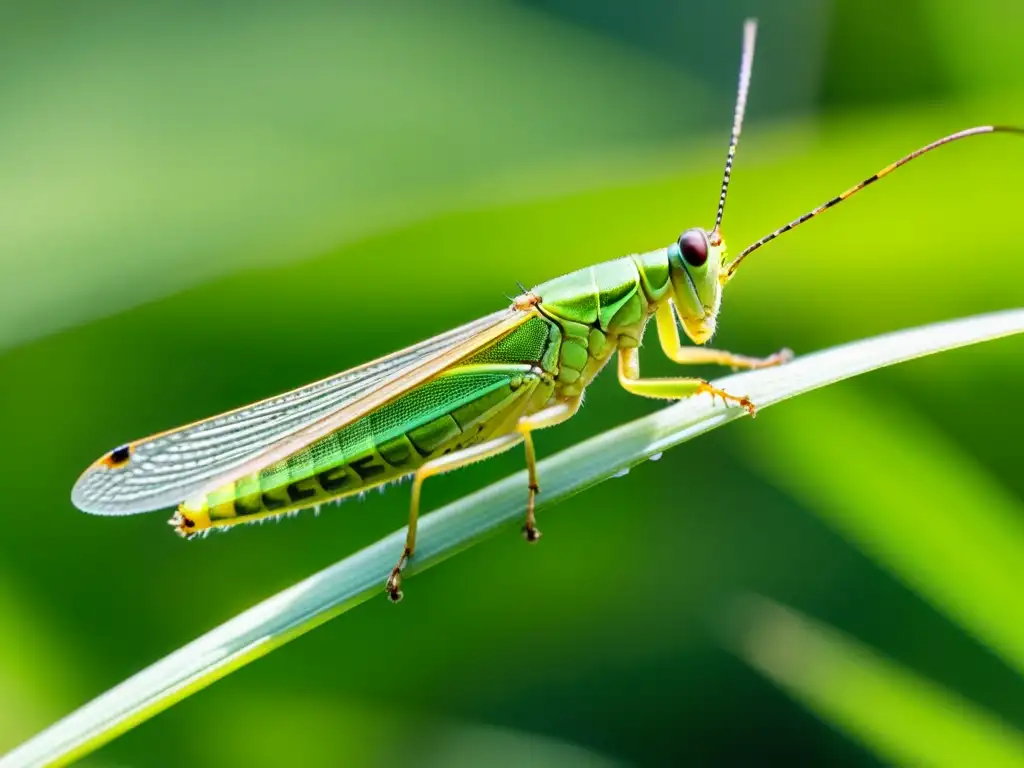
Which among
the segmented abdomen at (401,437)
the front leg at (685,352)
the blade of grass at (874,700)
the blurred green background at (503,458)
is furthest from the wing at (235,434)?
the blade of grass at (874,700)

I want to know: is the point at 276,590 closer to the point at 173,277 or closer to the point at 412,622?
the point at 412,622

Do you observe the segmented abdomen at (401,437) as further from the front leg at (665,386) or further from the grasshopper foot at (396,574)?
the grasshopper foot at (396,574)

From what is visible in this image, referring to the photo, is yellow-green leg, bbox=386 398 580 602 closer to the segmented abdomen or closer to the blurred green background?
the segmented abdomen

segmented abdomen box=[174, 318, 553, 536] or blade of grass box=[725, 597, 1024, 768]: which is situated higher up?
segmented abdomen box=[174, 318, 553, 536]

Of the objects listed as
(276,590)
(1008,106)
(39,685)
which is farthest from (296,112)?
(1008,106)

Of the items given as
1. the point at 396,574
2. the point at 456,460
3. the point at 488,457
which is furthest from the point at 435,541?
the point at 488,457

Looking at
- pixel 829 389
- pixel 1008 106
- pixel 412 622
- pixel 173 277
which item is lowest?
pixel 412 622

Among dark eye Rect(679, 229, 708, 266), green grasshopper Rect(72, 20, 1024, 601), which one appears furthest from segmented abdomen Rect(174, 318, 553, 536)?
dark eye Rect(679, 229, 708, 266)
